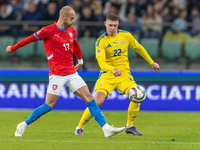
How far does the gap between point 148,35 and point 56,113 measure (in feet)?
10.4

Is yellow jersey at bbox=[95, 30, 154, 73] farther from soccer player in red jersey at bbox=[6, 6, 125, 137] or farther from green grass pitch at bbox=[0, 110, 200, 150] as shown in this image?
green grass pitch at bbox=[0, 110, 200, 150]

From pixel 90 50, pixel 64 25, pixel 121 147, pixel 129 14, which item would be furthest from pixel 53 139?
pixel 129 14

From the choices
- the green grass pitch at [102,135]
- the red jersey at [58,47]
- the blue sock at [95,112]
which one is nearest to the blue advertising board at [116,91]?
the green grass pitch at [102,135]

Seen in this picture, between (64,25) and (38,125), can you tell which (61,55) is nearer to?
(64,25)

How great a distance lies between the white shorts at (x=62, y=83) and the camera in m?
6.05

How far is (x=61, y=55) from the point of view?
6109mm

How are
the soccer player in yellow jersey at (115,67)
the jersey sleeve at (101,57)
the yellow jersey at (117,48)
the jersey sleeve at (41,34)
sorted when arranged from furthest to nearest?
the yellow jersey at (117,48) → the soccer player in yellow jersey at (115,67) → the jersey sleeve at (101,57) → the jersey sleeve at (41,34)

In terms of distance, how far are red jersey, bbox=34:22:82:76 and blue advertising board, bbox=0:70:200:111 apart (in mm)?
4557

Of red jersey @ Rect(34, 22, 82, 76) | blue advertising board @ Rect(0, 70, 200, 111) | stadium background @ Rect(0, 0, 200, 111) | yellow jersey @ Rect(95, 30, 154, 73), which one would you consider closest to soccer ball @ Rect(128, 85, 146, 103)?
yellow jersey @ Rect(95, 30, 154, 73)

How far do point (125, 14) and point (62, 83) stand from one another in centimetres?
645

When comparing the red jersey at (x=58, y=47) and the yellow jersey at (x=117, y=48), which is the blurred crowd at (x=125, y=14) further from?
the red jersey at (x=58, y=47)

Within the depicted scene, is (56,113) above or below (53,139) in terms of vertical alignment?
below

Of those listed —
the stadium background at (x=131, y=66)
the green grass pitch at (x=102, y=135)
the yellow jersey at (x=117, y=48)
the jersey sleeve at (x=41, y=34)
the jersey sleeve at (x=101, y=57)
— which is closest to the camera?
the green grass pitch at (x=102, y=135)

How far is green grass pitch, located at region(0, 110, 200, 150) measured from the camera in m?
5.53
